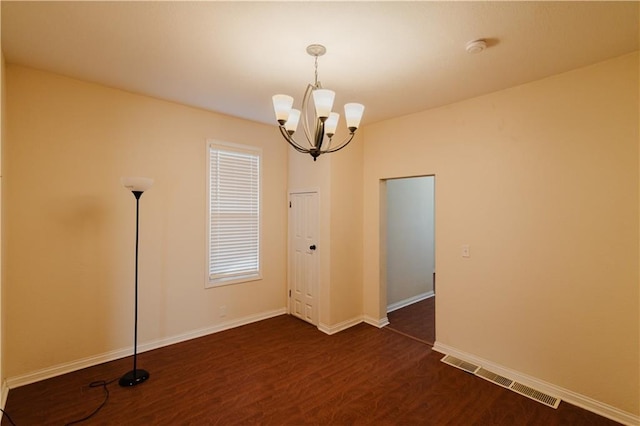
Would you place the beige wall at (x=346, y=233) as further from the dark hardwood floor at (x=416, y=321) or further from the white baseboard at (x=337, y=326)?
the dark hardwood floor at (x=416, y=321)

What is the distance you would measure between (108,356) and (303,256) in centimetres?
245

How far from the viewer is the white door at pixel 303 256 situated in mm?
4164

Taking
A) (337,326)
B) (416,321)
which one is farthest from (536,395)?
(337,326)

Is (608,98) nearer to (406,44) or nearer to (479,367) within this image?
(406,44)

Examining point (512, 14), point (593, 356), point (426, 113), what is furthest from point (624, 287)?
point (426, 113)

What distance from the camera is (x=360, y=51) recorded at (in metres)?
2.31

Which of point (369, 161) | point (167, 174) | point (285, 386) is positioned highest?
point (369, 161)

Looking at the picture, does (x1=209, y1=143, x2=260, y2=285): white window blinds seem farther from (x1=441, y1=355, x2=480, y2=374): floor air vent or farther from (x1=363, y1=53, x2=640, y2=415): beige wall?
(x1=441, y1=355, x2=480, y2=374): floor air vent

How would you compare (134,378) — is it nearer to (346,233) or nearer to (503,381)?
(346,233)

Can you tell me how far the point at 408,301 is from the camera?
203 inches

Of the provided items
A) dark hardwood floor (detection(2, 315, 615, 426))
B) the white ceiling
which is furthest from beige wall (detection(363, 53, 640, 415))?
dark hardwood floor (detection(2, 315, 615, 426))

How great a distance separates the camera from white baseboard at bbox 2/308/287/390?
→ 2693 mm

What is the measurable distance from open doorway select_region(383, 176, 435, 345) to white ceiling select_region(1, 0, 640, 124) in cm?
206

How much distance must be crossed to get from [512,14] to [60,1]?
108 inches
